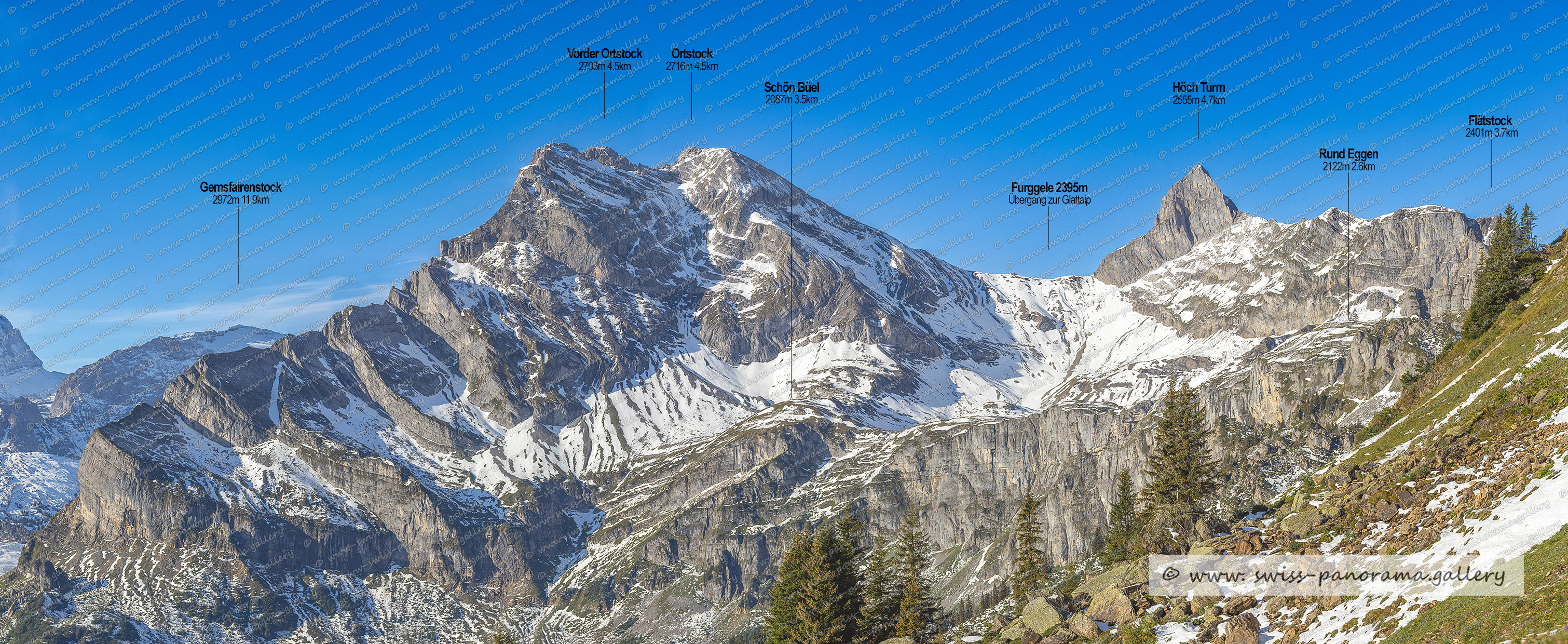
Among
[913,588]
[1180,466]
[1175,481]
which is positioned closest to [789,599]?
[913,588]

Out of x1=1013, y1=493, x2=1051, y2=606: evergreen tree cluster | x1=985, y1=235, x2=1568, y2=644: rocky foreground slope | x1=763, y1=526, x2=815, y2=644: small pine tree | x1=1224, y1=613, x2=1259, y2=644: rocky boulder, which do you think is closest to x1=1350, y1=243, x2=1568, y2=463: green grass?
x1=985, y1=235, x2=1568, y2=644: rocky foreground slope

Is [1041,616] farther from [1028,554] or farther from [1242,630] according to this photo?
[1028,554]

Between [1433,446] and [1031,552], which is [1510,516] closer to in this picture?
[1433,446]

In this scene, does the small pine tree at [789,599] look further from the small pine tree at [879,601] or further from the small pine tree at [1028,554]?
the small pine tree at [1028,554]

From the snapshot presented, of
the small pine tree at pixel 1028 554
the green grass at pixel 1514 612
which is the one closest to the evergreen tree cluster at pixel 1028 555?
the small pine tree at pixel 1028 554

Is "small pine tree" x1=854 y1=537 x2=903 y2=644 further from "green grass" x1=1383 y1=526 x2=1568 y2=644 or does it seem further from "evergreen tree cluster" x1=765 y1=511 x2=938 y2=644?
"green grass" x1=1383 y1=526 x2=1568 y2=644
